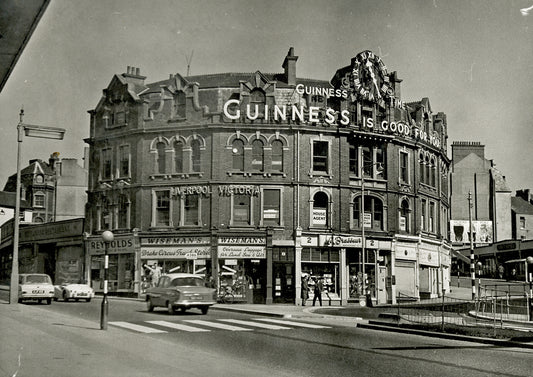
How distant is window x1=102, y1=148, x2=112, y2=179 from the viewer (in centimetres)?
→ 3842

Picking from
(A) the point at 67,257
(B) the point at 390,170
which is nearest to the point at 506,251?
(B) the point at 390,170

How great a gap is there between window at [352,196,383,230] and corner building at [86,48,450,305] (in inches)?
5.8

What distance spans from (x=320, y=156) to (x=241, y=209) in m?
6.21

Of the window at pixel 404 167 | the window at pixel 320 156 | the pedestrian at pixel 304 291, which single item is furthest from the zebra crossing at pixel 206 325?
the window at pixel 404 167

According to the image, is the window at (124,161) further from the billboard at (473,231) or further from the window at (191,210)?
the billboard at (473,231)

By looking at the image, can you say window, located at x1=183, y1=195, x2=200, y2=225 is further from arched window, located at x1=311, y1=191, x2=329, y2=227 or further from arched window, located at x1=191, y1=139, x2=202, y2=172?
arched window, located at x1=311, y1=191, x2=329, y2=227

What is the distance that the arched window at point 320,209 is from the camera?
139ft

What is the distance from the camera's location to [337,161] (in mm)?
42969

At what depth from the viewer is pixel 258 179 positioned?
1630 inches

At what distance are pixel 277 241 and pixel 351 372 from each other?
94.4ft

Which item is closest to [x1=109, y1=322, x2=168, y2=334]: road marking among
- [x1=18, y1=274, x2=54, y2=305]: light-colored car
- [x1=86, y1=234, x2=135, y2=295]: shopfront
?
[x1=18, y1=274, x2=54, y2=305]: light-colored car

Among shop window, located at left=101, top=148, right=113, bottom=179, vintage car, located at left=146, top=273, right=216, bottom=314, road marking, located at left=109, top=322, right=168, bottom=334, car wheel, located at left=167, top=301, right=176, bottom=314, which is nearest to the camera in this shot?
road marking, located at left=109, top=322, right=168, bottom=334

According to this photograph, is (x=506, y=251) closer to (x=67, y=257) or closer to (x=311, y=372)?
(x=67, y=257)

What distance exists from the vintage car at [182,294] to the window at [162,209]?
A: 1475cm
